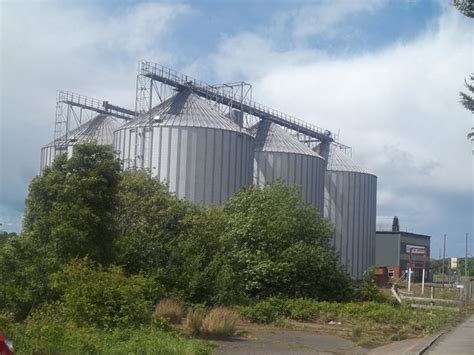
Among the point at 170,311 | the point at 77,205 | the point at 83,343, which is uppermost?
the point at 77,205

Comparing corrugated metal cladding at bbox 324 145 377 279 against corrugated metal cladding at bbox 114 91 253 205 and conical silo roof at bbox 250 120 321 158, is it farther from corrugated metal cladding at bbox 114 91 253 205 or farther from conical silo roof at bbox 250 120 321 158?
corrugated metal cladding at bbox 114 91 253 205

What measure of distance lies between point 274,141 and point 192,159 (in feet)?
45.0

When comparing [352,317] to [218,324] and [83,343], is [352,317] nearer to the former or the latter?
[218,324]

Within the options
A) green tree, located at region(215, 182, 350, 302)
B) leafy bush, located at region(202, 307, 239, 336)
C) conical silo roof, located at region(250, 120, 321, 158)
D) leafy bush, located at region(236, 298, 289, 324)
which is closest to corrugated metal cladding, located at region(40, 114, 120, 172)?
conical silo roof, located at region(250, 120, 321, 158)

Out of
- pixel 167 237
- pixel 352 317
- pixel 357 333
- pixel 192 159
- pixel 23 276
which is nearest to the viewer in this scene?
pixel 23 276

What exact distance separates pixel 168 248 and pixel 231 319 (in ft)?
34.1

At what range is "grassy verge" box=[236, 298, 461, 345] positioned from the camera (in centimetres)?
2808

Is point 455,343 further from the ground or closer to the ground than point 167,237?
closer to the ground

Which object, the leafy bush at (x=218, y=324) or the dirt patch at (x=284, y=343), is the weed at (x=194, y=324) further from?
the dirt patch at (x=284, y=343)

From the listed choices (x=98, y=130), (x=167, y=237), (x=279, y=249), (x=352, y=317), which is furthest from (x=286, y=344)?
(x=98, y=130)

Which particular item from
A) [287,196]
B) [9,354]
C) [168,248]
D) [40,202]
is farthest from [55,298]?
[287,196]

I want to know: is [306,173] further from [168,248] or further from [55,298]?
[55,298]

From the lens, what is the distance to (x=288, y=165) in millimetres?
62000

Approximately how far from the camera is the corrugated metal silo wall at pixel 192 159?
52094 millimetres
